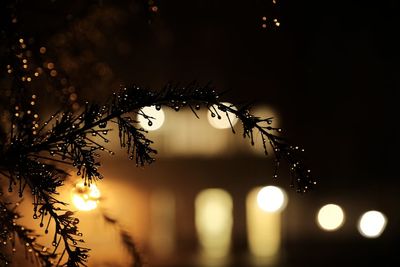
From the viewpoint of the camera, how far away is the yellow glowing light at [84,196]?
2758mm

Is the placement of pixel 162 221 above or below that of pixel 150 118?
above

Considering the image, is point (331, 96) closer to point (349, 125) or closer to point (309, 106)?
point (309, 106)

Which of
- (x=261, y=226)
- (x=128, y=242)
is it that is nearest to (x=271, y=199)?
(x=261, y=226)

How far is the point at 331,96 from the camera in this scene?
2414 centimetres

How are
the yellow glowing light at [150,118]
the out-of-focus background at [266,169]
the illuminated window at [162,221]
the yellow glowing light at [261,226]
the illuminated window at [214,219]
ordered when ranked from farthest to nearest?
1. the illuminated window at [214,219]
2. the yellow glowing light at [261,226]
3. the illuminated window at [162,221]
4. the out-of-focus background at [266,169]
5. the yellow glowing light at [150,118]

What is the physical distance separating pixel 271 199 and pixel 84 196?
25181 mm

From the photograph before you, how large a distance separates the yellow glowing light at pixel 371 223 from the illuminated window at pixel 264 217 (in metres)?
3.35

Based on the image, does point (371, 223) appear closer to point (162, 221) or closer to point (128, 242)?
point (162, 221)

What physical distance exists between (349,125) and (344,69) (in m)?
3.71

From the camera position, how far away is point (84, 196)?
279 cm

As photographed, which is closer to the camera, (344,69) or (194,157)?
(344,69)

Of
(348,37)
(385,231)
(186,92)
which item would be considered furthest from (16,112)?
Answer: (385,231)

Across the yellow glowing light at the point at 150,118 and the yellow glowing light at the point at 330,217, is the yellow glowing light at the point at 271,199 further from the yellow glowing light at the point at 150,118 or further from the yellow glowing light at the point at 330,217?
the yellow glowing light at the point at 150,118

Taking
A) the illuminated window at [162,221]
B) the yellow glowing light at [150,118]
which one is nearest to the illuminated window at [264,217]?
the illuminated window at [162,221]
